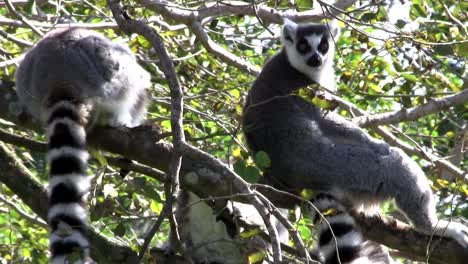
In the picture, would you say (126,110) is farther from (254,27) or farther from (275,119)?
(254,27)

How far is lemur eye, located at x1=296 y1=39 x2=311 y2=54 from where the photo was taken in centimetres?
688

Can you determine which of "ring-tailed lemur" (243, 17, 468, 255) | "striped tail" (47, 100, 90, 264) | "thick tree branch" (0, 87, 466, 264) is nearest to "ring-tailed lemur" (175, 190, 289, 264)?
"ring-tailed lemur" (243, 17, 468, 255)

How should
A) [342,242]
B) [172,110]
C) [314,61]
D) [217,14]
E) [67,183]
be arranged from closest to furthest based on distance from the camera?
1. [172,110]
2. [67,183]
3. [342,242]
4. [217,14]
5. [314,61]

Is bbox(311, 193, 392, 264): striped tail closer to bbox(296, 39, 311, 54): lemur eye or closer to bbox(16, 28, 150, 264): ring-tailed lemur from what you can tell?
bbox(16, 28, 150, 264): ring-tailed lemur

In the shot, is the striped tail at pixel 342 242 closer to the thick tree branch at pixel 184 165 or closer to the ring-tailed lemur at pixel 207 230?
the thick tree branch at pixel 184 165

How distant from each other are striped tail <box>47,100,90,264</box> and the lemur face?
2209mm

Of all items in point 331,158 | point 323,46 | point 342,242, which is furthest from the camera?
point 323,46

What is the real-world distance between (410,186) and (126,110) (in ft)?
7.59

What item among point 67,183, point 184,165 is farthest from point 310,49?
point 67,183

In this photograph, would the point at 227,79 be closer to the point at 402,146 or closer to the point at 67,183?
the point at 402,146

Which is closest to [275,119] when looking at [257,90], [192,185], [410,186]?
[257,90]

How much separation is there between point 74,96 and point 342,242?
85.7 inches

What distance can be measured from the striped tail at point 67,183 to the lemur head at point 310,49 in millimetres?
2214

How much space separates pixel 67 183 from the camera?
464 centimetres
